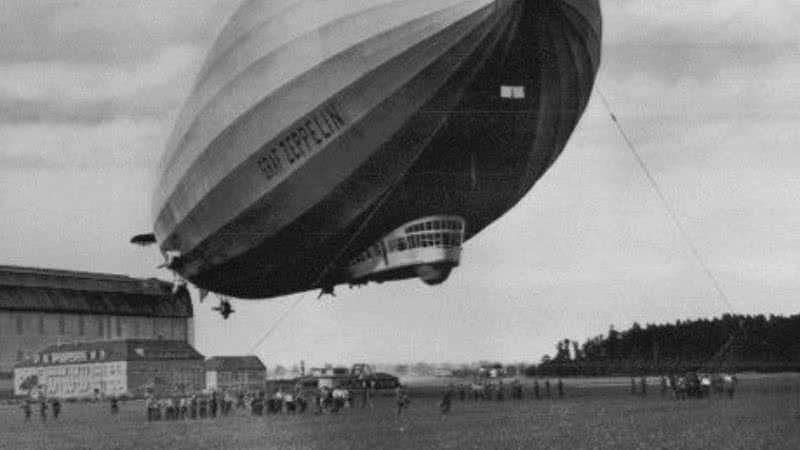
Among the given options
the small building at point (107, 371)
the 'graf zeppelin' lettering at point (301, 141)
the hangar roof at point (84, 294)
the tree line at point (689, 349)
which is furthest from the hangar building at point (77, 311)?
the 'graf zeppelin' lettering at point (301, 141)

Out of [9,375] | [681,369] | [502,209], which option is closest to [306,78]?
[502,209]

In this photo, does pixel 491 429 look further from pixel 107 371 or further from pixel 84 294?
pixel 84 294

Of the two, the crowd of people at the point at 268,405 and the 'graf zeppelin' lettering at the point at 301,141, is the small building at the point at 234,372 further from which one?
the 'graf zeppelin' lettering at the point at 301,141

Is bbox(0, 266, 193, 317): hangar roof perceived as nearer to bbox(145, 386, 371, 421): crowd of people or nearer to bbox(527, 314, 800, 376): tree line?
bbox(527, 314, 800, 376): tree line

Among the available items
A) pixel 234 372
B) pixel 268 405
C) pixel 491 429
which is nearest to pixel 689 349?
pixel 234 372

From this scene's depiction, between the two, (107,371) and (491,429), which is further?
(107,371)

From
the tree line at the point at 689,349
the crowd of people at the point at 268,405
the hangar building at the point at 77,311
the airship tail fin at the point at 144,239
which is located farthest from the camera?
the hangar building at the point at 77,311
